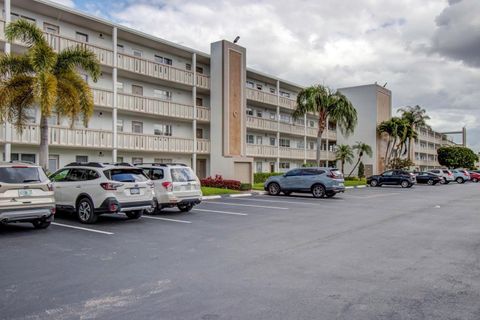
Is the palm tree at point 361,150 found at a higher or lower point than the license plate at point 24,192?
higher

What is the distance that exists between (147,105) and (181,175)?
13.3m

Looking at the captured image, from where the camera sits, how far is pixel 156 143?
2770cm

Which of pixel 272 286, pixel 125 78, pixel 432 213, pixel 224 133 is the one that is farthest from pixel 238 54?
pixel 272 286

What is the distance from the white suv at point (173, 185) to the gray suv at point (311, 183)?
9.96 meters

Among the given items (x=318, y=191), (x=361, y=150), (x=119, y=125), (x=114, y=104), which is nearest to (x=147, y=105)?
(x=119, y=125)

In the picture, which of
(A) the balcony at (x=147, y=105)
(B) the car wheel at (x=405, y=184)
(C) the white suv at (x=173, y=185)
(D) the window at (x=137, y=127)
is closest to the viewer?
(C) the white suv at (x=173, y=185)

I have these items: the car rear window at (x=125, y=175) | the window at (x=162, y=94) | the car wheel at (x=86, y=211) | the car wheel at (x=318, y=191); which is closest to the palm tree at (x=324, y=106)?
the window at (x=162, y=94)

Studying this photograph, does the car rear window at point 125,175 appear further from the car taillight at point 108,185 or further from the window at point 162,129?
the window at point 162,129

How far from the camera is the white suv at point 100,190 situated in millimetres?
12164

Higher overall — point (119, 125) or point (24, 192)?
point (119, 125)

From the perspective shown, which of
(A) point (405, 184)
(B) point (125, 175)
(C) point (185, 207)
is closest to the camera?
(B) point (125, 175)

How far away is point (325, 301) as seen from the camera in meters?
5.43

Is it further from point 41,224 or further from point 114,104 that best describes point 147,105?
point 41,224

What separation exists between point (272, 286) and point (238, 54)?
28.3 metres
